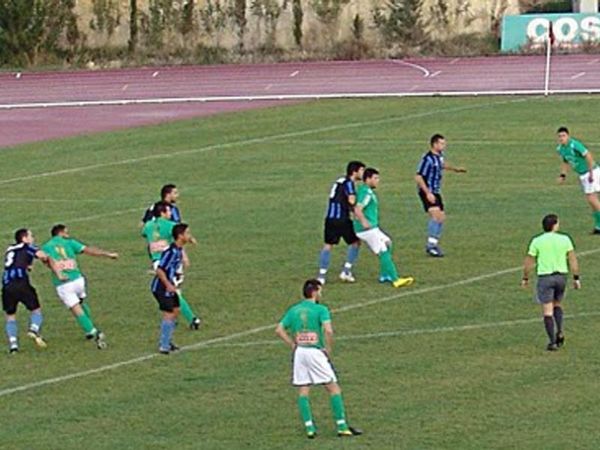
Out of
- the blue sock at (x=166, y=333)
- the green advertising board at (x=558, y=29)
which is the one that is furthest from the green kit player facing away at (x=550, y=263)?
the green advertising board at (x=558, y=29)

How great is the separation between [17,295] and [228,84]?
41.6 metres

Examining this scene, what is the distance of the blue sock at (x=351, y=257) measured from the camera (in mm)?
27547

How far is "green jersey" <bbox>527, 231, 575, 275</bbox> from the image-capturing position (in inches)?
858

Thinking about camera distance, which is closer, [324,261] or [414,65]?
[324,261]

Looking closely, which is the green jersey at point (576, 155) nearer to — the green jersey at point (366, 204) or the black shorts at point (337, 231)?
the green jersey at point (366, 204)

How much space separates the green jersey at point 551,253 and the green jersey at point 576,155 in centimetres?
923

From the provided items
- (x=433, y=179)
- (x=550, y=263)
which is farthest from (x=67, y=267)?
(x=433, y=179)

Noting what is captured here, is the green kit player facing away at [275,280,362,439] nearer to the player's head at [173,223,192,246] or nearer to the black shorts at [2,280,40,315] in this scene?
the player's head at [173,223,192,246]

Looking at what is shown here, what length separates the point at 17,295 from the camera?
23469 millimetres

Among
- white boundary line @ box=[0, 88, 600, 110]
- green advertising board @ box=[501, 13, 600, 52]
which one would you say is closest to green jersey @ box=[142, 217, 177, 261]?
white boundary line @ box=[0, 88, 600, 110]

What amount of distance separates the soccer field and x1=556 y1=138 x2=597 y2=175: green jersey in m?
1.20

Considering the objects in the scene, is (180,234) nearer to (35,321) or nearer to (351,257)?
(35,321)

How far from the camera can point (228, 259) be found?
30.5 meters

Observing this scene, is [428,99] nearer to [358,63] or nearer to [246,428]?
[358,63]
